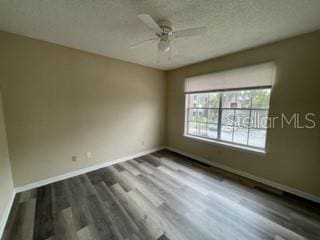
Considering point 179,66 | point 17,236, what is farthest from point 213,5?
point 17,236

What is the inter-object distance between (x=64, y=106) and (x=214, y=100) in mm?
3199

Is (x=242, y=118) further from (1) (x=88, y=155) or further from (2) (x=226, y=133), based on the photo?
(1) (x=88, y=155)

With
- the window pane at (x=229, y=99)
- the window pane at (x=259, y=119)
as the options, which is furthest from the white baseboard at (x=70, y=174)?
the window pane at (x=259, y=119)

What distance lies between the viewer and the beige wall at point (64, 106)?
7.31 feet

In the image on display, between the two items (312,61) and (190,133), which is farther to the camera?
(190,133)

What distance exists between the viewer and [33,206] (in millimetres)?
2008

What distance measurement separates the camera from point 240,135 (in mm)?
2994

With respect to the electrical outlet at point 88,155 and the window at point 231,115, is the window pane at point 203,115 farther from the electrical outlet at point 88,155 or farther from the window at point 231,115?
the electrical outlet at point 88,155

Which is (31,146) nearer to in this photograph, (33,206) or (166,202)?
(33,206)

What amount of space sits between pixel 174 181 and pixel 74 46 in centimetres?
315

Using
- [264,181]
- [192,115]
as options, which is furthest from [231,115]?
[264,181]

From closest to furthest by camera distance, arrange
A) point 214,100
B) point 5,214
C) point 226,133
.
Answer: point 5,214
point 226,133
point 214,100

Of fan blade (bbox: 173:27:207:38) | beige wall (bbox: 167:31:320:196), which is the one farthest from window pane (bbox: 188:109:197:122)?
fan blade (bbox: 173:27:207:38)

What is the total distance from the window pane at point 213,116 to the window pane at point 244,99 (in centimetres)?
52
